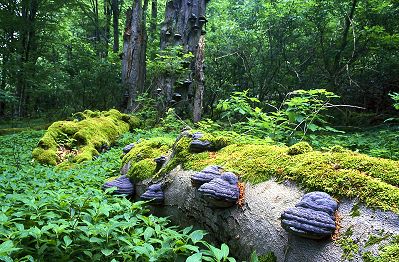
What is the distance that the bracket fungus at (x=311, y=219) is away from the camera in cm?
158

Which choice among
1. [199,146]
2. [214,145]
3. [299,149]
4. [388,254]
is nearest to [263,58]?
[214,145]

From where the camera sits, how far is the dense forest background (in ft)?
32.0

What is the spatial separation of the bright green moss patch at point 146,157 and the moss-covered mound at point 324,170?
927 millimetres

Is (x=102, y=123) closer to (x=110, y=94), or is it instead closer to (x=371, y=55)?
(x=110, y=94)

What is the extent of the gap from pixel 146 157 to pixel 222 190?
2.26m

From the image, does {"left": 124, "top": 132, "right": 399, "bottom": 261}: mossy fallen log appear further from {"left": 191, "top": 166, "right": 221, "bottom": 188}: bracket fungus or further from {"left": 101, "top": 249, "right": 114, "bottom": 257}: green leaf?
{"left": 101, "top": 249, "right": 114, "bottom": 257}: green leaf

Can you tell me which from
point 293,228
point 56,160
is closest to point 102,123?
point 56,160

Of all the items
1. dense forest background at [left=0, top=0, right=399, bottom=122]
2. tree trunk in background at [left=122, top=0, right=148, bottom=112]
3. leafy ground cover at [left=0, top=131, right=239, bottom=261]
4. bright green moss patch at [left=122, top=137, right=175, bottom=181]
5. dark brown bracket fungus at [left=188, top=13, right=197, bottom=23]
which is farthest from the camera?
tree trunk in background at [left=122, top=0, right=148, bottom=112]

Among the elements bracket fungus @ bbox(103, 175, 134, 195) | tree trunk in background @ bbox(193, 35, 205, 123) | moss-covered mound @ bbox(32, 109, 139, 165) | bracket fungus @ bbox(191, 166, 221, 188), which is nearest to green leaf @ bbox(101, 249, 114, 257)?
bracket fungus @ bbox(191, 166, 221, 188)

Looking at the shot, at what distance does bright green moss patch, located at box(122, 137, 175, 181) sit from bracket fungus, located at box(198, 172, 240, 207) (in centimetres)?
153

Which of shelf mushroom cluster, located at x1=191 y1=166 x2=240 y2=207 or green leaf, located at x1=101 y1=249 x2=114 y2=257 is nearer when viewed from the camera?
green leaf, located at x1=101 y1=249 x2=114 y2=257

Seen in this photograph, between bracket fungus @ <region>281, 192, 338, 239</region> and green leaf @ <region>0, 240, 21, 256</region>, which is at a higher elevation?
bracket fungus @ <region>281, 192, 338, 239</region>

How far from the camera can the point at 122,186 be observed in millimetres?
3623

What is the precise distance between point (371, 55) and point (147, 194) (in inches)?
382
